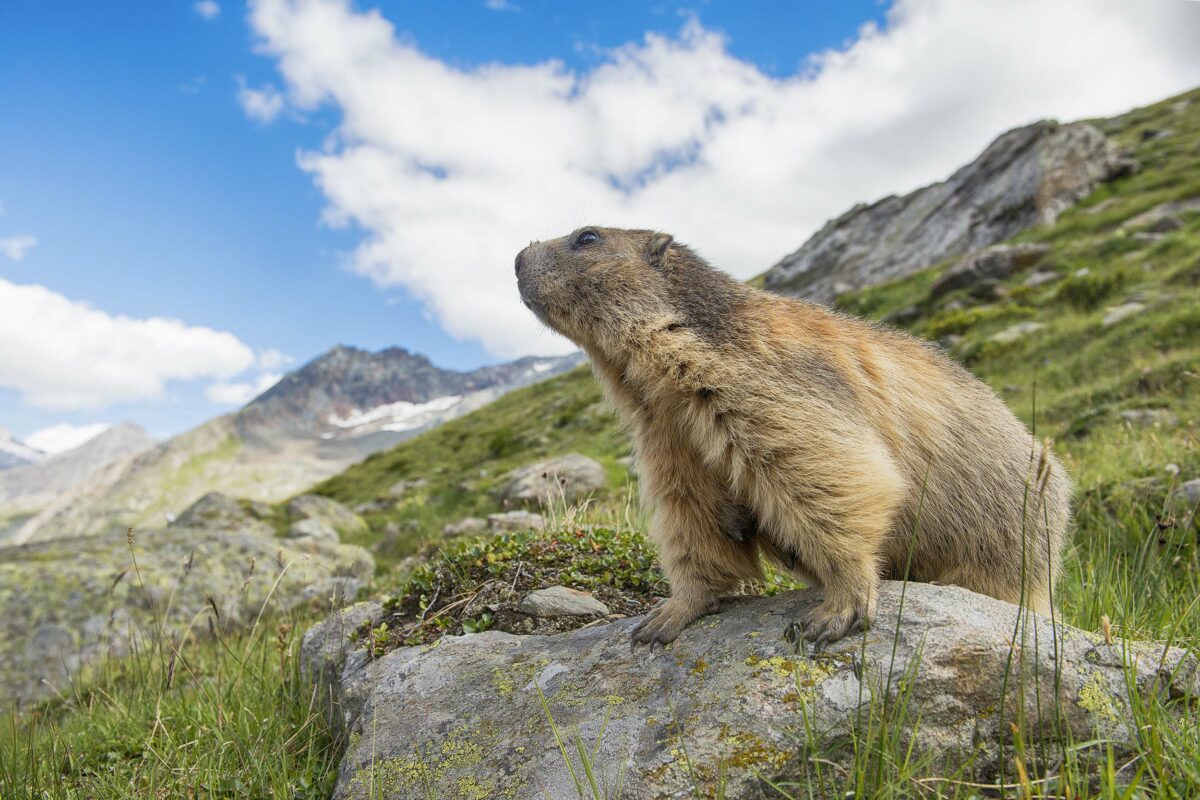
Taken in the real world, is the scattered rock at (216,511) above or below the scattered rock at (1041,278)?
below

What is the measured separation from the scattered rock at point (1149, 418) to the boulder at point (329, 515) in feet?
72.3

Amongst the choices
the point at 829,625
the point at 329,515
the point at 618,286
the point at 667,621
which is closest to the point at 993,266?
the point at 329,515

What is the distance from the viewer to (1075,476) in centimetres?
938

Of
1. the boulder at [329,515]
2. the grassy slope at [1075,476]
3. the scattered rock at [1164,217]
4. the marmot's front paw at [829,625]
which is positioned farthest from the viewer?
the scattered rock at [1164,217]

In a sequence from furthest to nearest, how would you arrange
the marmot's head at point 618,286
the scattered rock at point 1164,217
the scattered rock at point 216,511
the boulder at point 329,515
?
1. the scattered rock at point 1164,217
2. the boulder at point 329,515
3. the scattered rock at point 216,511
4. the marmot's head at point 618,286

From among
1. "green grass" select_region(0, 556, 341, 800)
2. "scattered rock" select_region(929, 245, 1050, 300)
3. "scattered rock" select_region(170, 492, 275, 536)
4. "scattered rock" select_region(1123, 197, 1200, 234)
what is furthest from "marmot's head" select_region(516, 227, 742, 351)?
"scattered rock" select_region(1123, 197, 1200, 234)

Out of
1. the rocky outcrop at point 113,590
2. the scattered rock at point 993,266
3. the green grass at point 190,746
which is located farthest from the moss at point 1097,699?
the scattered rock at point 993,266

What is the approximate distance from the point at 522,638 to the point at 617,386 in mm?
1773

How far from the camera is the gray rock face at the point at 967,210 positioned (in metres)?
43.1

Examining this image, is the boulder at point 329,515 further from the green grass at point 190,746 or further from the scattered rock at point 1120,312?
the scattered rock at point 1120,312

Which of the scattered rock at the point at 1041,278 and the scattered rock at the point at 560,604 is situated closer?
the scattered rock at the point at 560,604

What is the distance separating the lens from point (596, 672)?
4125 mm

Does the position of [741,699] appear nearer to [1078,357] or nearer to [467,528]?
[467,528]

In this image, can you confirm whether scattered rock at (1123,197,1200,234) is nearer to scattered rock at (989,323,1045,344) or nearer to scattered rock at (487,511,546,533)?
scattered rock at (989,323,1045,344)
